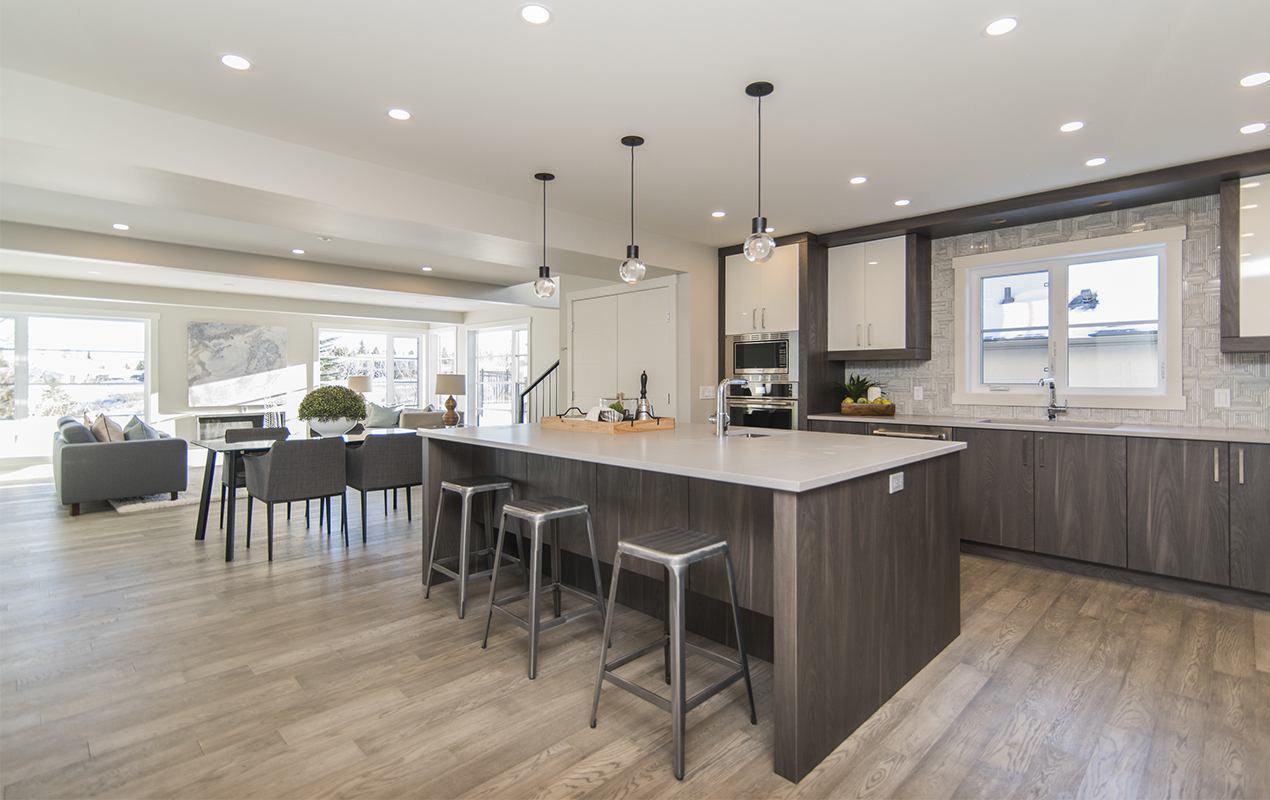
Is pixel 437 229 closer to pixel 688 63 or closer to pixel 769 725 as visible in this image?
pixel 688 63

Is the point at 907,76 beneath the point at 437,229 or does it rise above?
above

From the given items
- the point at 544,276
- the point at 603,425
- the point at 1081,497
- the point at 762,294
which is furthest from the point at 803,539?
the point at 762,294

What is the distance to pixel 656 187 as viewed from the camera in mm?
3930

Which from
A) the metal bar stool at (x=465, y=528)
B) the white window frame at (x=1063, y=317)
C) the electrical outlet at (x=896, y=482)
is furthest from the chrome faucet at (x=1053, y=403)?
the metal bar stool at (x=465, y=528)

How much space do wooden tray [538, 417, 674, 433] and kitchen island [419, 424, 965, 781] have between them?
182mm

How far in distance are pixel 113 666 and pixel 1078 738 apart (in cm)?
359

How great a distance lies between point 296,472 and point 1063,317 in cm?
547

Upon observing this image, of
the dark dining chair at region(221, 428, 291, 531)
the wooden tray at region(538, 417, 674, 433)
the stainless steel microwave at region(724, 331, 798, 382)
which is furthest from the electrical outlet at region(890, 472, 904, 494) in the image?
the dark dining chair at region(221, 428, 291, 531)

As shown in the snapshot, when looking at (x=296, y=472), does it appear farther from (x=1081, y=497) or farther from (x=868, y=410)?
(x=1081, y=497)

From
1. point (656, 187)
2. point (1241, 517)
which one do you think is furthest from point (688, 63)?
point (1241, 517)

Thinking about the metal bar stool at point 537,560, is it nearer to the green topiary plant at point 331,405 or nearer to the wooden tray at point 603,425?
the wooden tray at point 603,425

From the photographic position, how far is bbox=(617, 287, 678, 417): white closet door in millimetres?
5535

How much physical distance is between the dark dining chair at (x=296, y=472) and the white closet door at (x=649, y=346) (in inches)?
99.0

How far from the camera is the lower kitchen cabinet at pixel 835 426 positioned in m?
4.76
